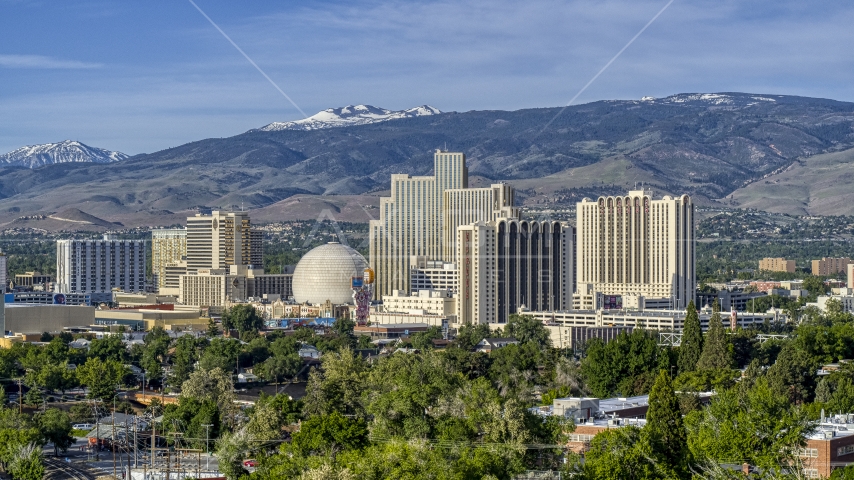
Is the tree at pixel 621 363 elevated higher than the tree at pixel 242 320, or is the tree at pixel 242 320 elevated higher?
the tree at pixel 242 320

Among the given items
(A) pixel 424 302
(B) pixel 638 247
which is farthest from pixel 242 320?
(B) pixel 638 247

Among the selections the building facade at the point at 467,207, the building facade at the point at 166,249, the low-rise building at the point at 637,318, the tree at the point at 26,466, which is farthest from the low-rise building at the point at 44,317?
the tree at the point at 26,466

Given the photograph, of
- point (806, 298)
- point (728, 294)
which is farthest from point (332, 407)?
point (806, 298)

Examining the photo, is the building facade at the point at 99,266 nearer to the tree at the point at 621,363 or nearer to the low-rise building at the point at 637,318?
the low-rise building at the point at 637,318

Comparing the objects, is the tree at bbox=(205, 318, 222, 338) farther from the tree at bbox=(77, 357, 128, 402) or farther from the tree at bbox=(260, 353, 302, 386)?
the tree at bbox=(77, 357, 128, 402)

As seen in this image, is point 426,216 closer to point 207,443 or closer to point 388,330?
point 388,330
